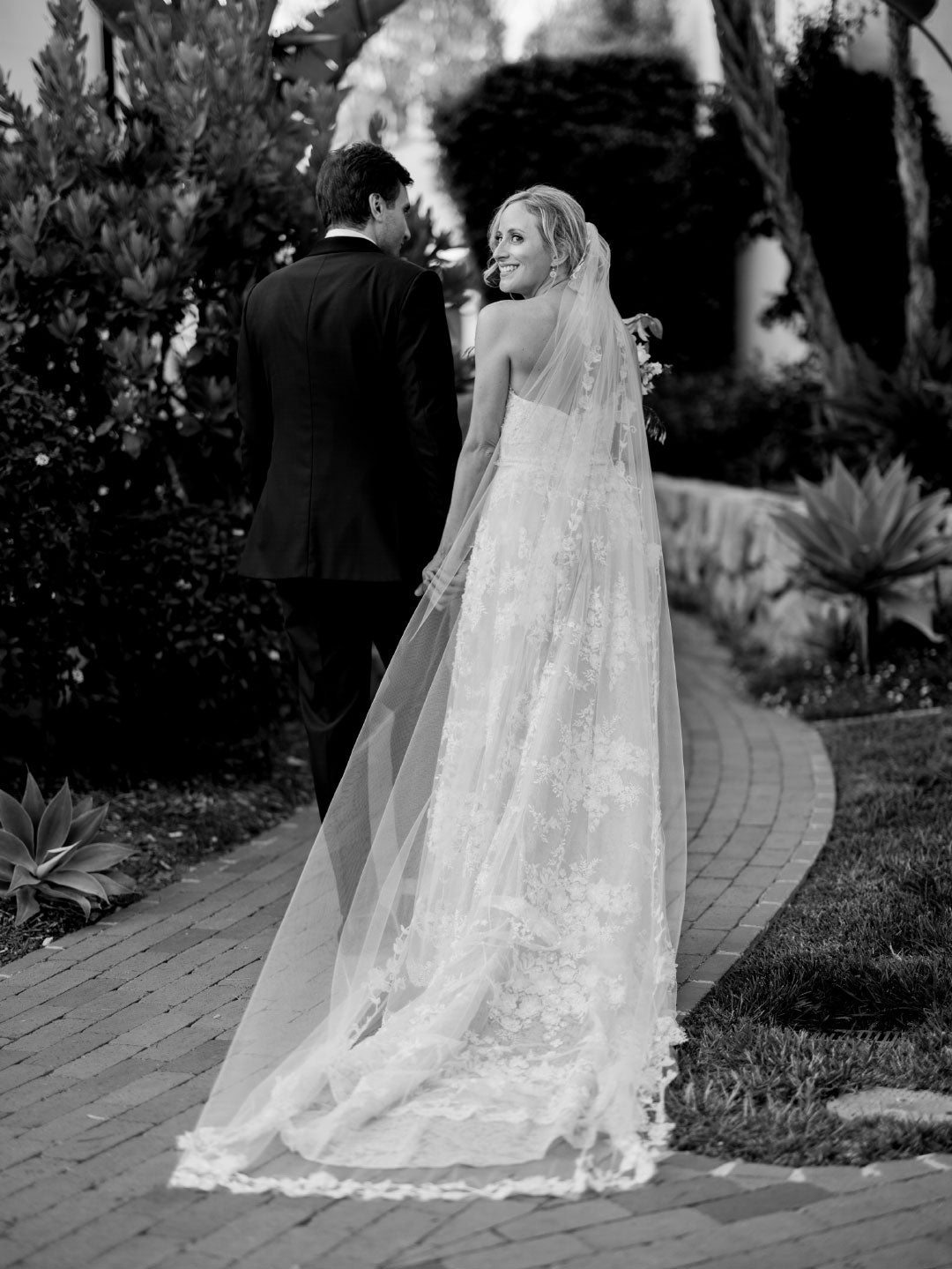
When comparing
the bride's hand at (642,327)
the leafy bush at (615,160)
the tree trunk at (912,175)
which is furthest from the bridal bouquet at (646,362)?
the leafy bush at (615,160)

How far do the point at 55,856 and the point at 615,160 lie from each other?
1079 cm

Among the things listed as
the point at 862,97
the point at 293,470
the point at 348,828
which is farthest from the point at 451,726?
the point at 862,97

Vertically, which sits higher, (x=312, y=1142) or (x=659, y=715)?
(x=659, y=715)

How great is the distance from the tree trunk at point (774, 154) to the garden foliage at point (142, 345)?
4231 mm

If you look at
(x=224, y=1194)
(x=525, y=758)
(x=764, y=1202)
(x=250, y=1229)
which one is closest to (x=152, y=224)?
(x=525, y=758)

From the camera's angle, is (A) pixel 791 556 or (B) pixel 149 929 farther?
(A) pixel 791 556

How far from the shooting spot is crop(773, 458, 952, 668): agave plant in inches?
293

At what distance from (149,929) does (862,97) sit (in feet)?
26.8

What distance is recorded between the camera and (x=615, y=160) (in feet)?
45.2

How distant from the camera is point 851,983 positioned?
385 cm

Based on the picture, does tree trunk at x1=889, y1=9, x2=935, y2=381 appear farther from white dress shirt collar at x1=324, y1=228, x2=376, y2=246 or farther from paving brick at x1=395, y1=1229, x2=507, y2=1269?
paving brick at x1=395, y1=1229, x2=507, y2=1269

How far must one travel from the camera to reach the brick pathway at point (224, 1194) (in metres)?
2.61

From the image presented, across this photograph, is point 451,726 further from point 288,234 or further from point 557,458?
point 288,234

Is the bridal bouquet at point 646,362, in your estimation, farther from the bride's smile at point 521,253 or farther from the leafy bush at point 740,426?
the leafy bush at point 740,426
